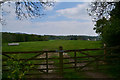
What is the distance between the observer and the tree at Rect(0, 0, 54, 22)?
203 inches

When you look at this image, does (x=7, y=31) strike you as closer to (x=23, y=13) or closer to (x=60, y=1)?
(x=23, y=13)

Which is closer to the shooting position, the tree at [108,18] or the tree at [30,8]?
the tree at [30,8]

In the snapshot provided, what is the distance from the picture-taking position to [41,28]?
485 centimetres

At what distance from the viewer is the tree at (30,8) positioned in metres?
5.16

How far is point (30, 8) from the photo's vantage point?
17.3 ft

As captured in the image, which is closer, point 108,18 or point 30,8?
point 30,8

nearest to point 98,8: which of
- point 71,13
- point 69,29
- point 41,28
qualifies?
point 71,13

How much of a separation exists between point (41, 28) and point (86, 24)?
2.60 metres

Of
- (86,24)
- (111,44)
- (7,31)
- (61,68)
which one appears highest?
(86,24)

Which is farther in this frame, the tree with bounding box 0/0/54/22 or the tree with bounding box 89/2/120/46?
the tree with bounding box 89/2/120/46

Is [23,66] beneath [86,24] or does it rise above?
beneath

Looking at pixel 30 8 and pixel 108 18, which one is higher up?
pixel 30 8

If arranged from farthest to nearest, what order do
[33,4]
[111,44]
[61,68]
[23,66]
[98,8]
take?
[98,8] < [111,44] < [33,4] < [61,68] < [23,66]

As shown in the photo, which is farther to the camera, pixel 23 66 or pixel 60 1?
pixel 60 1
